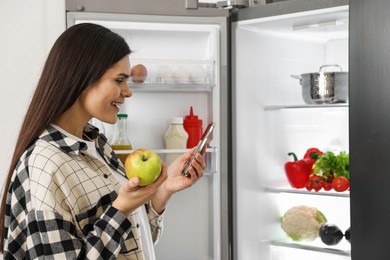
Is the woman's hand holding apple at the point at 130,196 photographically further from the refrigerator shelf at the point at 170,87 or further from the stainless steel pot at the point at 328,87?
the stainless steel pot at the point at 328,87

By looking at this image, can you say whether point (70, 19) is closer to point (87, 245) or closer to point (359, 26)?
point (359, 26)

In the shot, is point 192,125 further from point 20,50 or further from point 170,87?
point 20,50

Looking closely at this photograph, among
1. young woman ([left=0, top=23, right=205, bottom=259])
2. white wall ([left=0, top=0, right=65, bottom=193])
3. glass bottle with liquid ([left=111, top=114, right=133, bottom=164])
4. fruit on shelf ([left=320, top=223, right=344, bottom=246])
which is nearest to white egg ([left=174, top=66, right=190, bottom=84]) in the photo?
glass bottle with liquid ([left=111, top=114, right=133, bottom=164])

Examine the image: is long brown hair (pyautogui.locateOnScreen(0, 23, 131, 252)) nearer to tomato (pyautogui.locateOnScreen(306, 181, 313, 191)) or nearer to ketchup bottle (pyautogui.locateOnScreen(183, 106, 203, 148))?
ketchup bottle (pyautogui.locateOnScreen(183, 106, 203, 148))

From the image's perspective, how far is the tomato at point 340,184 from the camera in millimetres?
2510

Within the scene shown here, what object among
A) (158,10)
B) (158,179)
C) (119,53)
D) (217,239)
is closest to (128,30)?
(158,10)

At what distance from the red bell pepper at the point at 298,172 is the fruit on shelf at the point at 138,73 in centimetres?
68

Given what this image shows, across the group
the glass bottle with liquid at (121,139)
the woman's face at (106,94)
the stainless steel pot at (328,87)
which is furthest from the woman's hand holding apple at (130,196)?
the stainless steel pot at (328,87)

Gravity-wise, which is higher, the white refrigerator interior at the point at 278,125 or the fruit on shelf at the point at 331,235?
the white refrigerator interior at the point at 278,125

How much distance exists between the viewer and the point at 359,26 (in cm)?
187

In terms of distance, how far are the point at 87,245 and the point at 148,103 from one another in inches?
48.7

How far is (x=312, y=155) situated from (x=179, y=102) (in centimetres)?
57

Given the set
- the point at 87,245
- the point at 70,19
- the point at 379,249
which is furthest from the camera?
the point at 70,19

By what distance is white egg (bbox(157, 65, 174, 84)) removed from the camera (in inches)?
94.6
